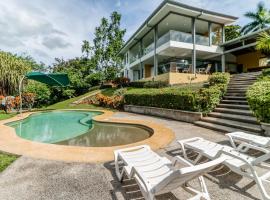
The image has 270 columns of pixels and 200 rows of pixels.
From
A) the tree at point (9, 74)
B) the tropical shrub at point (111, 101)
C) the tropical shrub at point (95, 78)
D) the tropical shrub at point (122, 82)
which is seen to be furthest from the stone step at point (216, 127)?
the tropical shrub at point (95, 78)

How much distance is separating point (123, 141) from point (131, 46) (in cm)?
2385

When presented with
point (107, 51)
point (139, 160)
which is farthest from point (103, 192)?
point (107, 51)

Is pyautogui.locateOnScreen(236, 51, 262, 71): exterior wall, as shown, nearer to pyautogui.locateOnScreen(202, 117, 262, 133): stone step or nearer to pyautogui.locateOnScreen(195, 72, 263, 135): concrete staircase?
pyautogui.locateOnScreen(195, 72, 263, 135): concrete staircase

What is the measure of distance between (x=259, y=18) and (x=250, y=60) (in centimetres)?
1124

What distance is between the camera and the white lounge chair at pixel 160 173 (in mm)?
2166

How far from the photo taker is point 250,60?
2239 cm

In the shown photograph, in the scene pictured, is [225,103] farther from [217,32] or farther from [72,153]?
[217,32]

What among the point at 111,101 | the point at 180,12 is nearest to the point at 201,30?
the point at 180,12

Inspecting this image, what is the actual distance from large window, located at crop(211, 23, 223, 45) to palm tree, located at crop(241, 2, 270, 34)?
11841 mm

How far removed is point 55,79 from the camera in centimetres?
1677

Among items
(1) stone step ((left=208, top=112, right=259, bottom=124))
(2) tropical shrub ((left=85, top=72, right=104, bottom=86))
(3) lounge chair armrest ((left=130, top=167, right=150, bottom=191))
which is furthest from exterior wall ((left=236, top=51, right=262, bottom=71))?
(3) lounge chair armrest ((left=130, top=167, right=150, bottom=191))

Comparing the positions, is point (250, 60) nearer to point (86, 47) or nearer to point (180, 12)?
point (180, 12)

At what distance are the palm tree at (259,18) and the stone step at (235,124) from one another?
28.1 metres

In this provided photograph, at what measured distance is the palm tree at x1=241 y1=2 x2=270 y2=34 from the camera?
28094 mm
